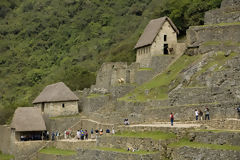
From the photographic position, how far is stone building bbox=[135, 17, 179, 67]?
4900 cm

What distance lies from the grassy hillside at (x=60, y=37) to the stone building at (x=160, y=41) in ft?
89.2

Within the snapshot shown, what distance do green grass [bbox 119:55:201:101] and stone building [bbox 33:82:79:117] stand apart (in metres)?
5.48

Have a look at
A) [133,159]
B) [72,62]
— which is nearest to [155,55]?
[133,159]

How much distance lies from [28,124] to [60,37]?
47.4 metres

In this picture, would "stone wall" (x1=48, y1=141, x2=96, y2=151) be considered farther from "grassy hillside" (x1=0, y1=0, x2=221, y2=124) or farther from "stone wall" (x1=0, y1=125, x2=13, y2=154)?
"grassy hillside" (x1=0, y1=0, x2=221, y2=124)

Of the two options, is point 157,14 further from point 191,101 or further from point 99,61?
point 191,101

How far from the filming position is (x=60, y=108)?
48.2 meters

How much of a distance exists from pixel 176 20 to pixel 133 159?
2798cm

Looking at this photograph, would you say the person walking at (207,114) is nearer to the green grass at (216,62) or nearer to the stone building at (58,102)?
the green grass at (216,62)

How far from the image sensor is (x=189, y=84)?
1534 inches

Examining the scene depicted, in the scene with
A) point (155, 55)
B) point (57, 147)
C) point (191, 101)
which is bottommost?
point (57, 147)

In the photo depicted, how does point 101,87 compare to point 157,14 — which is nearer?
point 101,87

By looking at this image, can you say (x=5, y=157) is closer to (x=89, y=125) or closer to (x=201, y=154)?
(x=89, y=125)

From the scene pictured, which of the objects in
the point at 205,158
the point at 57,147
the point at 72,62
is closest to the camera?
the point at 205,158
